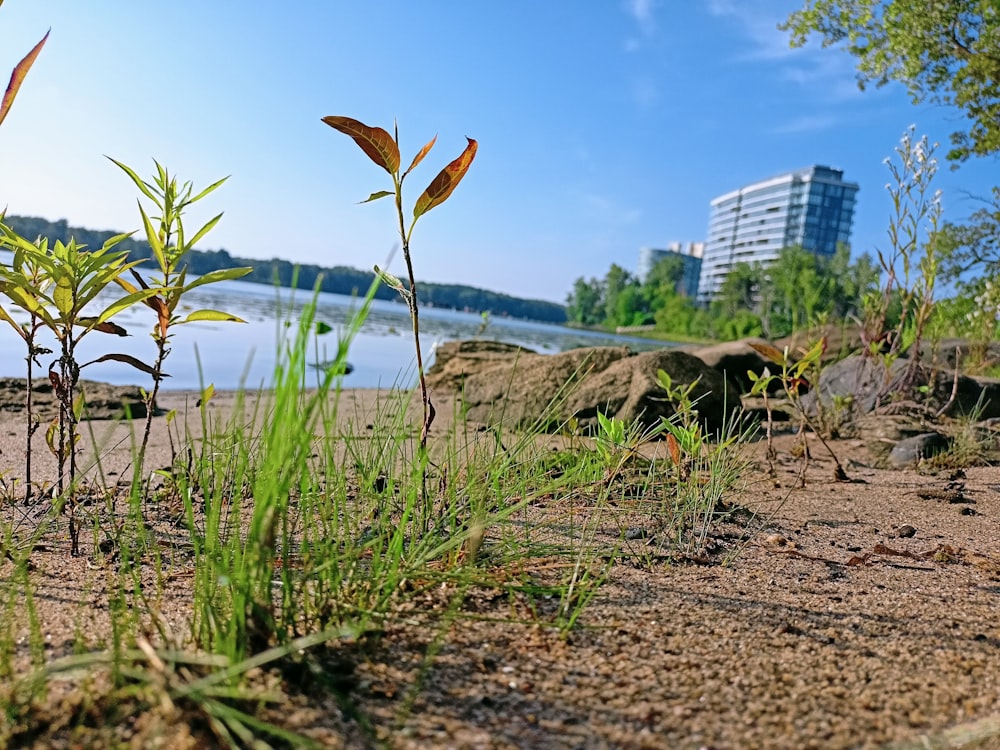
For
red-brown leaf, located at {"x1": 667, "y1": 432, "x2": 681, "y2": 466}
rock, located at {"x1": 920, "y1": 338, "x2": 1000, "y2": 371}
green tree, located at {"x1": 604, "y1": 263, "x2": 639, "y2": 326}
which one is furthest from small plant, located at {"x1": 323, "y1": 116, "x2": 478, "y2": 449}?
green tree, located at {"x1": 604, "y1": 263, "x2": 639, "y2": 326}

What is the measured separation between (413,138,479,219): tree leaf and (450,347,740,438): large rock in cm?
261

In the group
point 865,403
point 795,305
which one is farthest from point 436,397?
point 865,403

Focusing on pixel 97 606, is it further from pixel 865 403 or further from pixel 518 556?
pixel 865 403

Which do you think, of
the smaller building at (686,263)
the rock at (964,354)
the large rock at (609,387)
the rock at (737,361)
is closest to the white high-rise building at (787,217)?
the smaller building at (686,263)

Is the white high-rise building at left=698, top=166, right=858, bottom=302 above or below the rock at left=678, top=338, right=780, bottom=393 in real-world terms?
above

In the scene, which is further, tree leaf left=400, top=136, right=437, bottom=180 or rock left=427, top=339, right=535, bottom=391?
rock left=427, top=339, right=535, bottom=391

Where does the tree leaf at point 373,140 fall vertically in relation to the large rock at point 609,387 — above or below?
above

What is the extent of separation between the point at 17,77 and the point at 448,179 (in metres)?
0.90

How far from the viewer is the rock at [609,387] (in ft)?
14.5

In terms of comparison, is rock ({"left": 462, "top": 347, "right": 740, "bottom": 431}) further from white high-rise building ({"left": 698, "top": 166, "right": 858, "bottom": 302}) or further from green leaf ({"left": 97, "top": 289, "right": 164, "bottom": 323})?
white high-rise building ({"left": 698, "top": 166, "right": 858, "bottom": 302})

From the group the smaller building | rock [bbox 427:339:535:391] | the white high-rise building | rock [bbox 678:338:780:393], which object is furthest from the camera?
the smaller building

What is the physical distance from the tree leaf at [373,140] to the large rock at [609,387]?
267cm

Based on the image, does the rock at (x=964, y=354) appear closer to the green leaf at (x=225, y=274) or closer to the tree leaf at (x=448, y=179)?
the tree leaf at (x=448, y=179)

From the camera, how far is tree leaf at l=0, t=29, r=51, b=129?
1440mm
